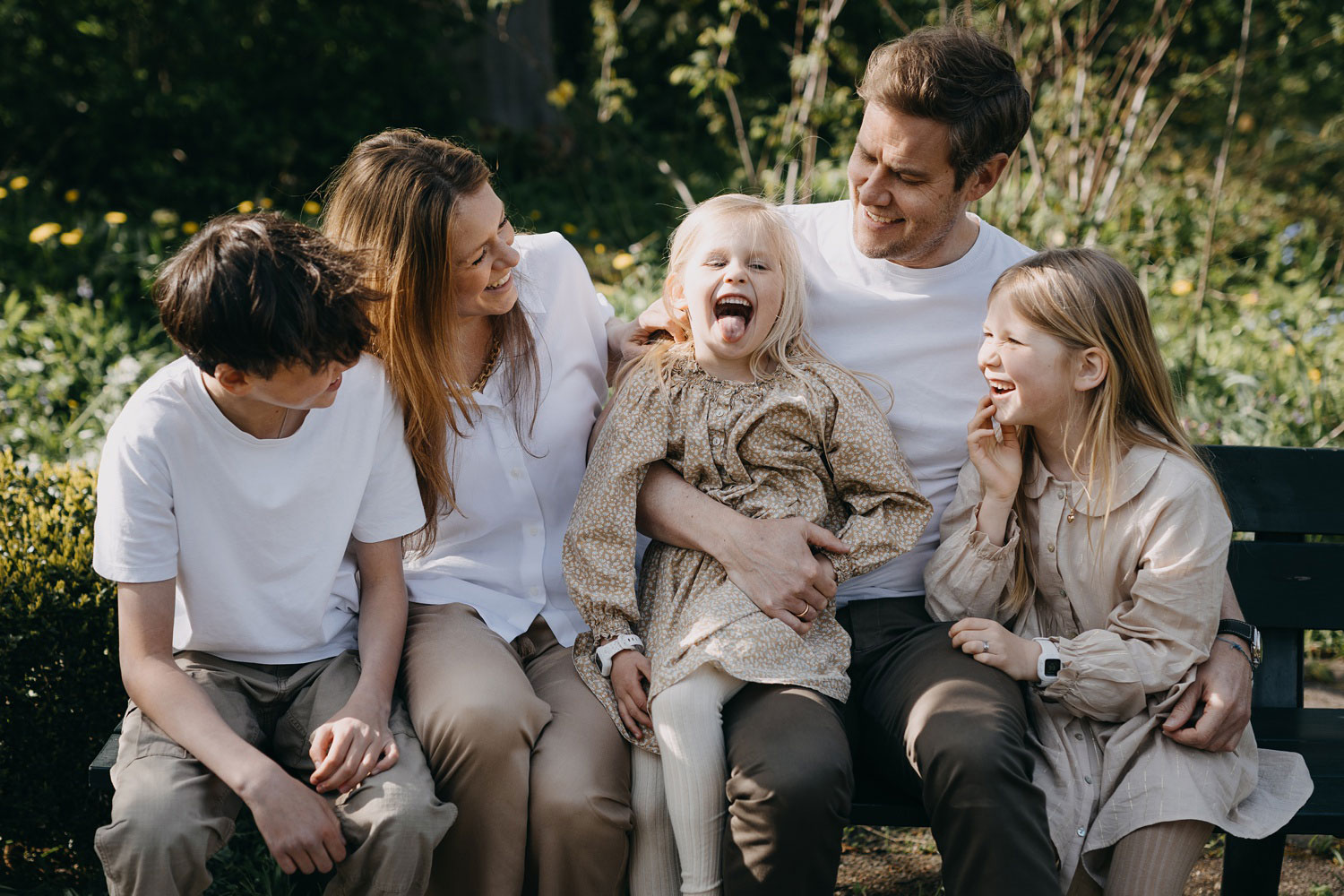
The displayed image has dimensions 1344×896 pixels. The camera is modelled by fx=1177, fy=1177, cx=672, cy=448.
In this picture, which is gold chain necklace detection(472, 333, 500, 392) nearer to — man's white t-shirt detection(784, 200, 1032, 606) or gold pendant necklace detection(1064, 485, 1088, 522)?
man's white t-shirt detection(784, 200, 1032, 606)

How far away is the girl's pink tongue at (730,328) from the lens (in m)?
2.51

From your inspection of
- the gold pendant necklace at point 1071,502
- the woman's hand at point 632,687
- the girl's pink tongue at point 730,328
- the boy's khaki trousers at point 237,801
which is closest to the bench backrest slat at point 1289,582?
the gold pendant necklace at point 1071,502

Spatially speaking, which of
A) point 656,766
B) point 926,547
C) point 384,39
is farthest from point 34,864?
point 384,39

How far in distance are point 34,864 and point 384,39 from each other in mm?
7047

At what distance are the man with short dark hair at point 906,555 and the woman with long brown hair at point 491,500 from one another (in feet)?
0.83

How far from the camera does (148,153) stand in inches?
301

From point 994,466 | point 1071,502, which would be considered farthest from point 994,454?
point 1071,502

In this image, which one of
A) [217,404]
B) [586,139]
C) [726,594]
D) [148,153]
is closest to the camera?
[217,404]

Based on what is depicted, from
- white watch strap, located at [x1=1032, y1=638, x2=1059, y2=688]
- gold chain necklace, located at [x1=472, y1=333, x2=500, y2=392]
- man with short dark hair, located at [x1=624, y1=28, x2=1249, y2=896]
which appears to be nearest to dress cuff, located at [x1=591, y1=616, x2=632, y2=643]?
man with short dark hair, located at [x1=624, y1=28, x2=1249, y2=896]

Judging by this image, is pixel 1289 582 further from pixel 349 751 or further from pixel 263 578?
pixel 263 578

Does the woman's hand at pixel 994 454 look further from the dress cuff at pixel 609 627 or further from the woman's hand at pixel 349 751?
the woman's hand at pixel 349 751

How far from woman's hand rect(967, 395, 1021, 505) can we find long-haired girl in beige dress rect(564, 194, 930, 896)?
5.8 inches

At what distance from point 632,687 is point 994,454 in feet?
3.00

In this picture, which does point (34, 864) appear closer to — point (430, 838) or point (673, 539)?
point (430, 838)
